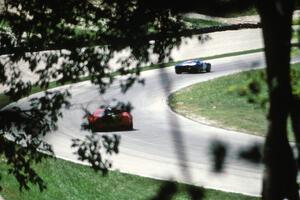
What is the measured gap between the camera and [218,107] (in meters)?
26.0

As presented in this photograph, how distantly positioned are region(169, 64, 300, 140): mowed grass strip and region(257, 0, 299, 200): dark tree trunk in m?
16.7

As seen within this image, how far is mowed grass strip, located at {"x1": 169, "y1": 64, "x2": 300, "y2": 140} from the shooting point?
22125mm

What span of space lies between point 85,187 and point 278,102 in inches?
447

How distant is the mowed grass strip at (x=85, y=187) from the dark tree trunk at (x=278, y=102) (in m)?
9.32

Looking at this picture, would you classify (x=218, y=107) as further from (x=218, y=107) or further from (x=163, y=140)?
(x=163, y=140)

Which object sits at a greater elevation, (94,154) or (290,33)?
(290,33)

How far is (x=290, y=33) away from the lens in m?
2.96

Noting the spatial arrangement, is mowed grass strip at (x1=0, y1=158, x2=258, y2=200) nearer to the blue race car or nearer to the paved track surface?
the paved track surface

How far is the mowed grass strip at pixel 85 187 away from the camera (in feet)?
42.1

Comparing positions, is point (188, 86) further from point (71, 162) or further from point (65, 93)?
point (65, 93)

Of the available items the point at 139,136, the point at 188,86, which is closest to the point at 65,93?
the point at 139,136

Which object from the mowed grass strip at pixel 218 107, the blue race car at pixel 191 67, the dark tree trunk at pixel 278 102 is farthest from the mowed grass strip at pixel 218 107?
the dark tree trunk at pixel 278 102

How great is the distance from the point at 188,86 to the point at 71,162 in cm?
1711

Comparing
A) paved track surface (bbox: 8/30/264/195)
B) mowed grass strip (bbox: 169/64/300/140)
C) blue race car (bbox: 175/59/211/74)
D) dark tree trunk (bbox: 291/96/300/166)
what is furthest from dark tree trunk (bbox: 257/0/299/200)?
blue race car (bbox: 175/59/211/74)
